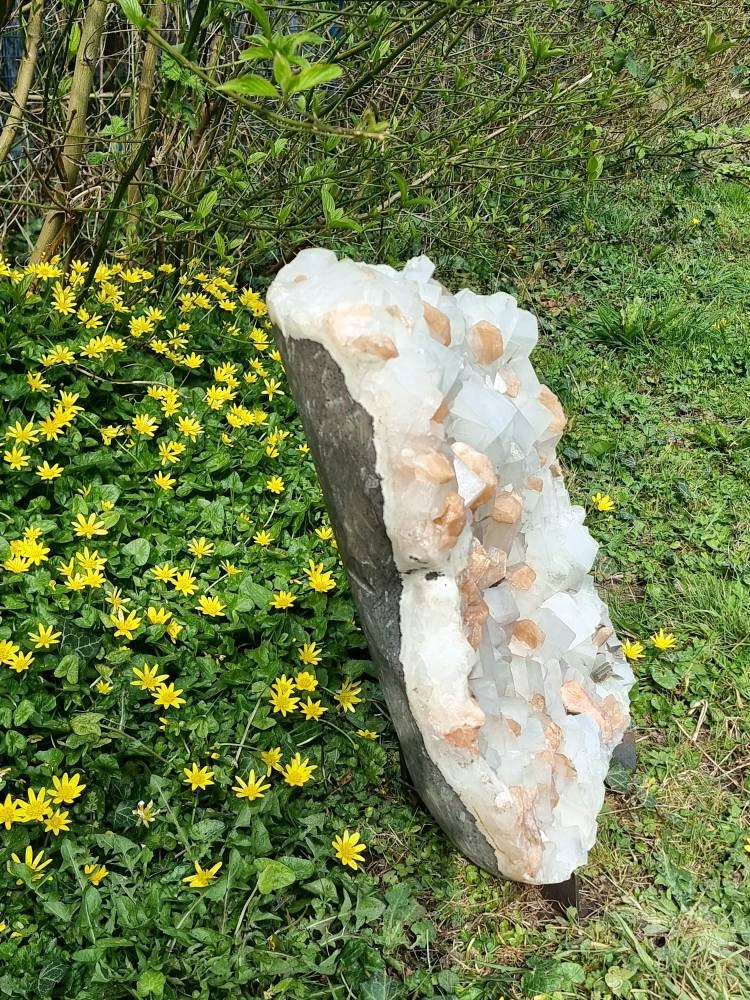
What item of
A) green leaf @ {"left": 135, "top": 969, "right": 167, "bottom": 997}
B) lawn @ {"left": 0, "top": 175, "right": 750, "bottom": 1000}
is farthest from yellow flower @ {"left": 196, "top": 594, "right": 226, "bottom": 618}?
green leaf @ {"left": 135, "top": 969, "right": 167, "bottom": 997}

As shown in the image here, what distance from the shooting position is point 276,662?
2238 millimetres

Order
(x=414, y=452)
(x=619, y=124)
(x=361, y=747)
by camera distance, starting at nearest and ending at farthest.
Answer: (x=414, y=452)
(x=361, y=747)
(x=619, y=124)

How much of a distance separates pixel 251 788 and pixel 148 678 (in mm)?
357

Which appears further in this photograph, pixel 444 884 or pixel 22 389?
pixel 22 389

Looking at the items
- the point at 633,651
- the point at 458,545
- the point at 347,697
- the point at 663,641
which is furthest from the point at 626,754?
the point at 458,545

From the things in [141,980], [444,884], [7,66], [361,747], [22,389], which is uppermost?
[7,66]

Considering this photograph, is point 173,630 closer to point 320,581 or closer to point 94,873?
point 320,581

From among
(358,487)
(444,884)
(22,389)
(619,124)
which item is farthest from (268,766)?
(619,124)

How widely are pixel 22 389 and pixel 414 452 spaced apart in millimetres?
1667

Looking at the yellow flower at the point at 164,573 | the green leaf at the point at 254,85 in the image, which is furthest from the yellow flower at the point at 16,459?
the green leaf at the point at 254,85

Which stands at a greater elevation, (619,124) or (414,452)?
(414,452)

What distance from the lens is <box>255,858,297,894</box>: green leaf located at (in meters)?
1.86

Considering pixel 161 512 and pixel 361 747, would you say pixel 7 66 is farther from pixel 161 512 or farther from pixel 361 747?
pixel 361 747

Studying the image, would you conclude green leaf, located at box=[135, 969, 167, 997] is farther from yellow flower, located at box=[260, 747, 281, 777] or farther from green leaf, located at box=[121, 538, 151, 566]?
green leaf, located at box=[121, 538, 151, 566]
